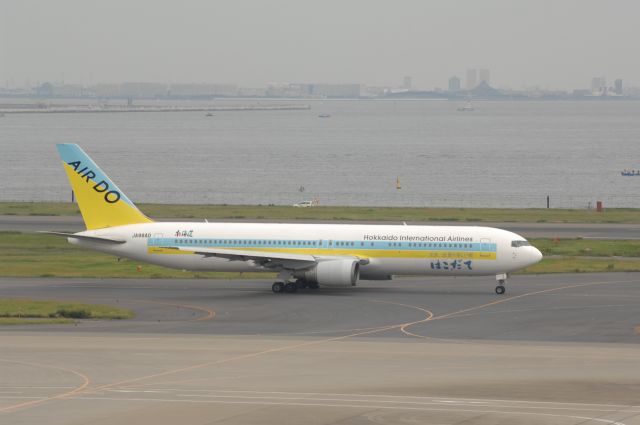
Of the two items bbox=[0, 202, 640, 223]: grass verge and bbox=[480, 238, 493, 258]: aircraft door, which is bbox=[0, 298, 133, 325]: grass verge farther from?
bbox=[0, 202, 640, 223]: grass verge

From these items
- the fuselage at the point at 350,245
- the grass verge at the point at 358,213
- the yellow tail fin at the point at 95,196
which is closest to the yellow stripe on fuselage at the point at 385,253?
the fuselage at the point at 350,245

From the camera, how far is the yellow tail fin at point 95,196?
68312 mm

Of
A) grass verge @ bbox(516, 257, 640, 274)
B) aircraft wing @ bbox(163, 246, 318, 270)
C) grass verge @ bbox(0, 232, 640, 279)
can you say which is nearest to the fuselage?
aircraft wing @ bbox(163, 246, 318, 270)

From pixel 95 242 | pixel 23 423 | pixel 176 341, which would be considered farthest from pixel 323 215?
pixel 23 423

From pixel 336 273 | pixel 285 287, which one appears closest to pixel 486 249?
pixel 336 273

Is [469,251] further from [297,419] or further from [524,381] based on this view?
[297,419]

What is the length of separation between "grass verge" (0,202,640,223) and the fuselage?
39.1m

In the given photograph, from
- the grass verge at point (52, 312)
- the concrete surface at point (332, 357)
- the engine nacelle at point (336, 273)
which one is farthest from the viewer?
the engine nacelle at point (336, 273)

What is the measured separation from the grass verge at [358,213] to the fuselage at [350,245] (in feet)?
128

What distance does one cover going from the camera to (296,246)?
217 ft

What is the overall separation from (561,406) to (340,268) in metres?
30.5

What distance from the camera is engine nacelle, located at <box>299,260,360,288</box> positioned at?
63531 millimetres

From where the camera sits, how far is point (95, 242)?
67.2 metres

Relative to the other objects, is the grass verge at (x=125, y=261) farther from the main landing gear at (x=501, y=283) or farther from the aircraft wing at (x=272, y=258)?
the main landing gear at (x=501, y=283)
